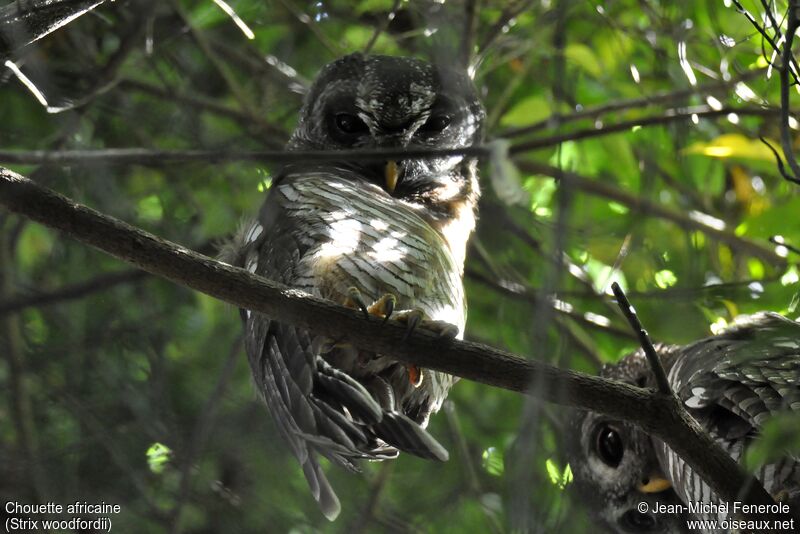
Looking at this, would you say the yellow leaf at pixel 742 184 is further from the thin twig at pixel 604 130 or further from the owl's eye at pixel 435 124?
the owl's eye at pixel 435 124

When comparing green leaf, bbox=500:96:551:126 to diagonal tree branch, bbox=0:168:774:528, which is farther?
green leaf, bbox=500:96:551:126

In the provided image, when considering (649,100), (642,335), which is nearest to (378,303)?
(642,335)

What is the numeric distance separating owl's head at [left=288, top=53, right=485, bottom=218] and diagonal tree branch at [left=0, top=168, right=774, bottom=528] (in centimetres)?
113

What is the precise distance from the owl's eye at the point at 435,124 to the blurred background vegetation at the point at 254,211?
0.74ft

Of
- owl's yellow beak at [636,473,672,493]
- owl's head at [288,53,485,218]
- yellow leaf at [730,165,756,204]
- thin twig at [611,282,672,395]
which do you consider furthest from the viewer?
yellow leaf at [730,165,756,204]

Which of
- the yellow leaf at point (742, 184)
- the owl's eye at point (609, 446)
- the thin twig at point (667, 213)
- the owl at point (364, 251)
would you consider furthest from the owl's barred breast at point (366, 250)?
the yellow leaf at point (742, 184)

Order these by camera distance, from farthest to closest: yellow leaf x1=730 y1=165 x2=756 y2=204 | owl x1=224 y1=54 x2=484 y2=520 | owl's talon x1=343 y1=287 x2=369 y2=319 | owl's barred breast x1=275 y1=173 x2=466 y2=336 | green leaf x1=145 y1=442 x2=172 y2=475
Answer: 1. yellow leaf x1=730 y1=165 x2=756 y2=204
2. green leaf x1=145 y1=442 x2=172 y2=475
3. owl's barred breast x1=275 y1=173 x2=466 y2=336
4. owl x1=224 y1=54 x2=484 y2=520
5. owl's talon x1=343 y1=287 x2=369 y2=319

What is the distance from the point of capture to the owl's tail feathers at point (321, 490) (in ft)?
6.11

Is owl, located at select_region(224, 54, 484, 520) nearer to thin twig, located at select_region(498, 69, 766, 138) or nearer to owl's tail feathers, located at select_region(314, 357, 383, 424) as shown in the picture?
owl's tail feathers, located at select_region(314, 357, 383, 424)

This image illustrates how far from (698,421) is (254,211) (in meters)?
1.31

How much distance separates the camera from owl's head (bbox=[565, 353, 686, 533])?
2717 mm

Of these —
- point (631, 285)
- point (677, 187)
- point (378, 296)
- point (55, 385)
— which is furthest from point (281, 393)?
point (677, 187)

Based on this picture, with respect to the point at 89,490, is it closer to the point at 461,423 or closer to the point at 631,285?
the point at 461,423

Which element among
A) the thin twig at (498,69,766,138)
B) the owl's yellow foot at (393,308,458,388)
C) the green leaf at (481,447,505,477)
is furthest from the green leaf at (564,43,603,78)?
the owl's yellow foot at (393,308,458,388)
